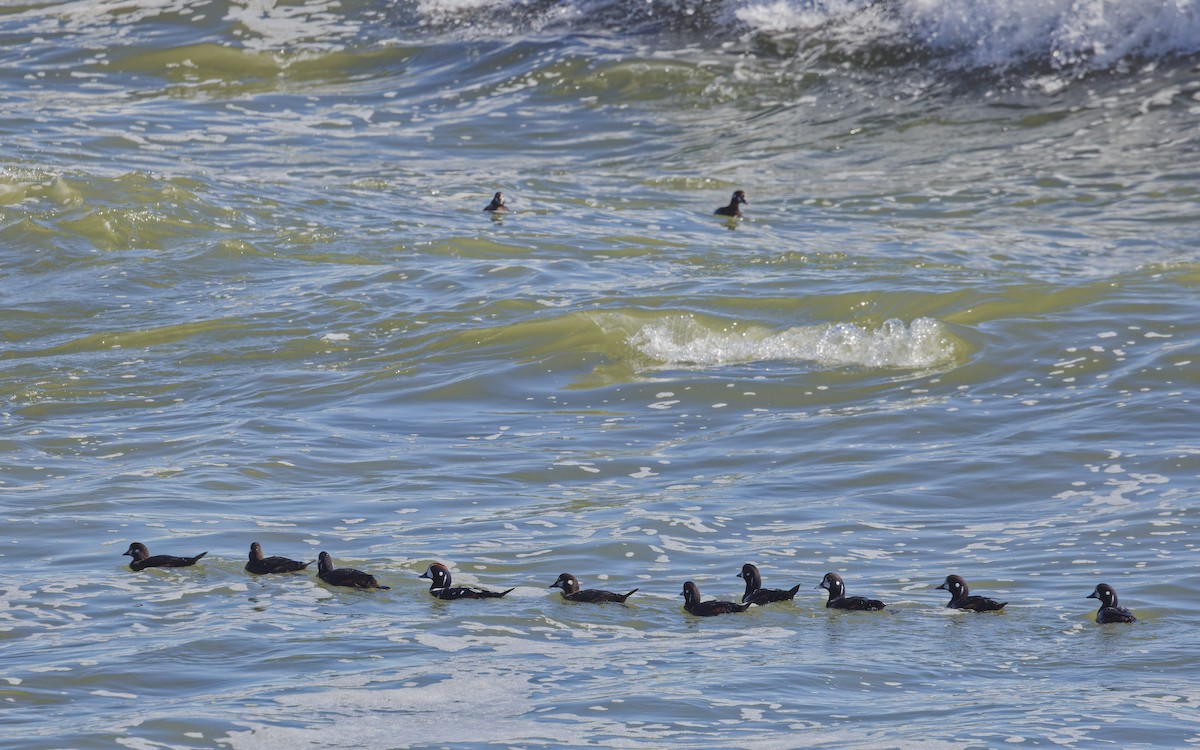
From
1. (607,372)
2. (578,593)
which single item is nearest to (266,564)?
(578,593)

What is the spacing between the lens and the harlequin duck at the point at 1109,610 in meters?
9.48

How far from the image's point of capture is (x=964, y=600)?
9.83 meters

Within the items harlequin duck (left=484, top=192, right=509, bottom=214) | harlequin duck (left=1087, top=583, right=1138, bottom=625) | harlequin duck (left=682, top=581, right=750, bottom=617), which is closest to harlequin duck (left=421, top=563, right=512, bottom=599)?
harlequin duck (left=682, top=581, right=750, bottom=617)

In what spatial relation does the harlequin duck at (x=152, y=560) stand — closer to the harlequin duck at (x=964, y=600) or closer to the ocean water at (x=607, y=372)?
the ocean water at (x=607, y=372)

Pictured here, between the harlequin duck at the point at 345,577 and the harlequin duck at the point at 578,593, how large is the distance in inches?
42.7

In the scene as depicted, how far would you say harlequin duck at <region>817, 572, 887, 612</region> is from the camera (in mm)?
9781

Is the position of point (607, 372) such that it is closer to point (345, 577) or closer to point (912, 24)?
point (345, 577)

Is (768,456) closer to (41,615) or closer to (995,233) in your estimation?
(41,615)

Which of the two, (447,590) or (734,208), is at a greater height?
(734,208)

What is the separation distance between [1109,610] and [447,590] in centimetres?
377

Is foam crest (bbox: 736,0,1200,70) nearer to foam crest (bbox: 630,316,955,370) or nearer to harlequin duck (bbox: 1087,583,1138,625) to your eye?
foam crest (bbox: 630,316,955,370)

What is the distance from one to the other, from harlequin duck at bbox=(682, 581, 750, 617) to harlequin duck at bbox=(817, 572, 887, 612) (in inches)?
19.4

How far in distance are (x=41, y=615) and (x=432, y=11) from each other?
941 inches

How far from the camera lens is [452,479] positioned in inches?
500
